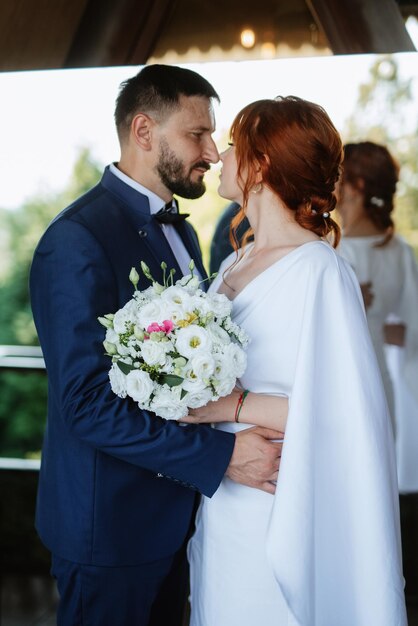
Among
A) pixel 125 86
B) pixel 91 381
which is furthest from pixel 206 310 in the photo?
pixel 125 86

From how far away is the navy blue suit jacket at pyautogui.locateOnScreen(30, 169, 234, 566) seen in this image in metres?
1.97

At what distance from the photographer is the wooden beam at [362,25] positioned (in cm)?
346

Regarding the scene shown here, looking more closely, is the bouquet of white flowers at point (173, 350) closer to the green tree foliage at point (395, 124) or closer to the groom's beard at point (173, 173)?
the groom's beard at point (173, 173)

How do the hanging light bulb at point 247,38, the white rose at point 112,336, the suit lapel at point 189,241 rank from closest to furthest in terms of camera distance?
the white rose at point 112,336
the suit lapel at point 189,241
the hanging light bulb at point 247,38

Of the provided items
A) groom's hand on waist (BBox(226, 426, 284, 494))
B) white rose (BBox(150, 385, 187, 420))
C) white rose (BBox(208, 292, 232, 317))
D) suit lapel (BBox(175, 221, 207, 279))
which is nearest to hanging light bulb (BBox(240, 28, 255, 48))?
suit lapel (BBox(175, 221, 207, 279))

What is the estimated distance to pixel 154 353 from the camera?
→ 171cm

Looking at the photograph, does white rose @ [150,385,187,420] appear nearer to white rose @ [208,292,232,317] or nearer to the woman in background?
white rose @ [208,292,232,317]

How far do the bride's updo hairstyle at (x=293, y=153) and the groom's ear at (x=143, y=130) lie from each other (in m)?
0.36

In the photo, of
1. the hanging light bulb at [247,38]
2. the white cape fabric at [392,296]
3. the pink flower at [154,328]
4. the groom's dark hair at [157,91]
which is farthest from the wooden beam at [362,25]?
the pink flower at [154,328]

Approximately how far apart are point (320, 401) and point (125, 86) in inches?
47.3

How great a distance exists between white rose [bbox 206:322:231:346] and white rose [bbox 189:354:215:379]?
0.05 meters

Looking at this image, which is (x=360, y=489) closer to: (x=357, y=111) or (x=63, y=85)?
(x=357, y=111)

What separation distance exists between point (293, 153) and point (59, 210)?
7.45 ft

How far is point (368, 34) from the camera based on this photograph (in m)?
3.50
